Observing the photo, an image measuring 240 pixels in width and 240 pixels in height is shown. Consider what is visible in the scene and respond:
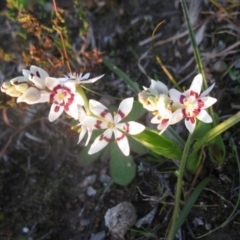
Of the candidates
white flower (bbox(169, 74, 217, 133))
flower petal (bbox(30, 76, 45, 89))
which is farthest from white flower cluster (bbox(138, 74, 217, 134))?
flower petal (bbox(30, 76, 45, 89))

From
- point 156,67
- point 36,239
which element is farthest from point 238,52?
point 36,239

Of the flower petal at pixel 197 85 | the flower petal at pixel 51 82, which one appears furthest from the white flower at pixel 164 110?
the flower petal at pixel 51 82

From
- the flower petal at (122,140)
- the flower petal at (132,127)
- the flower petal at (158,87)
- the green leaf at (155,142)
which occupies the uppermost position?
the flower petal at (158,87)

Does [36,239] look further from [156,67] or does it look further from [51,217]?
[156,67]

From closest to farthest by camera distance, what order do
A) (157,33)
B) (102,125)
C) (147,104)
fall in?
1. (147,104)
2. (102,125)
3. (157,33)

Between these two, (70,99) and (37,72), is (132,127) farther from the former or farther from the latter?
(37,72)

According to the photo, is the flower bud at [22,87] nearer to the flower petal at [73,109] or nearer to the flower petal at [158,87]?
the flower petal at [73,109]
